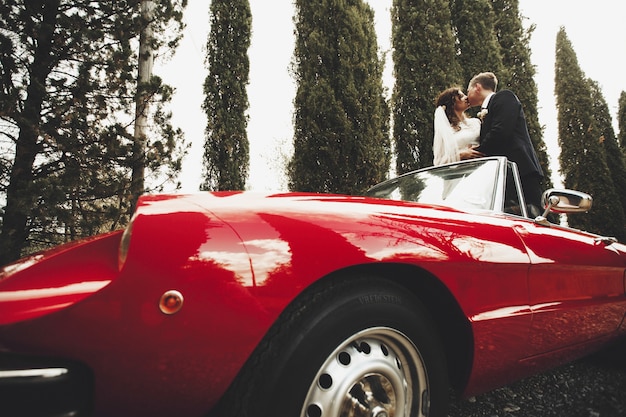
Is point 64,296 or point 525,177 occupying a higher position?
point 525,177

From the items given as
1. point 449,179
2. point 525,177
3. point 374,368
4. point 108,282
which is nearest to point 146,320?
point 108,282

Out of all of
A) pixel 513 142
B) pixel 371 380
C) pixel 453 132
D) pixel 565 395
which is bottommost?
pixel 565 395

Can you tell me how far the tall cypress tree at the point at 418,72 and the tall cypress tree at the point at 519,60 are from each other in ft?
9.44

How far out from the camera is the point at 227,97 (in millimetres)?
9922

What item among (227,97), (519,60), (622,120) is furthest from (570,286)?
(622,120)

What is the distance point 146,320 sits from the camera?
755 millimetres

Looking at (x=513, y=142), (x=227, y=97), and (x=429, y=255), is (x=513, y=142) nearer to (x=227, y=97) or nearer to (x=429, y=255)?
(x=429, y=255)

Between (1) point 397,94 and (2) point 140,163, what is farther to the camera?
(1) point 397,94

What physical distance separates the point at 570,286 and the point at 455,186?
67 centimetres

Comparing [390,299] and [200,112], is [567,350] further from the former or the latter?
[200,112]

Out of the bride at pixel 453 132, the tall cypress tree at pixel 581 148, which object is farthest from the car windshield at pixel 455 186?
the tall cypress tree at pixel 581 148

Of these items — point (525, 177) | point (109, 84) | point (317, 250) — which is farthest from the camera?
point (109, 84)

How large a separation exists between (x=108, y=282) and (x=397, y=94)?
9325 millimetres

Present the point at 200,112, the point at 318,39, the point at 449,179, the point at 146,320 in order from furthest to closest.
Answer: the point at 200,112 < the point at 318,39 < the point at 449,179 < the point at 146,320
